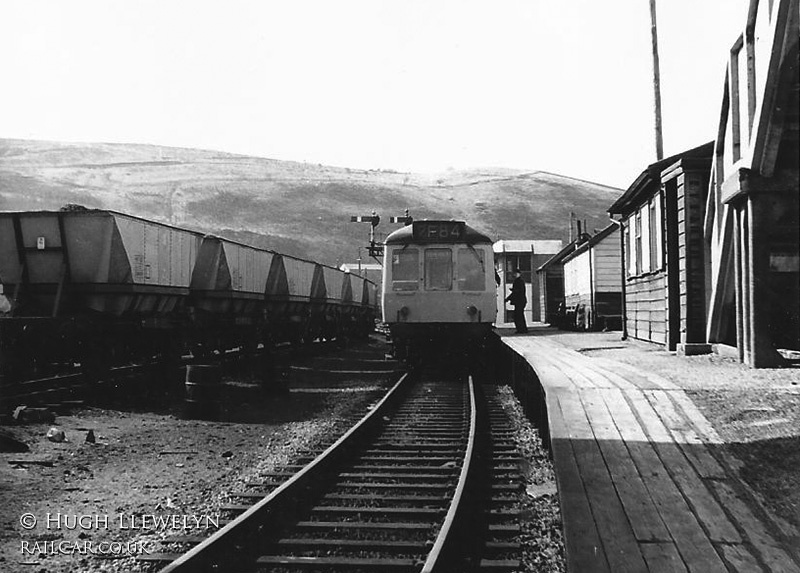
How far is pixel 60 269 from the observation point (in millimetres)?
11555

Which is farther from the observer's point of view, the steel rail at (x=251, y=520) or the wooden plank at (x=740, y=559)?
the steel rail at (x=251, y=520)

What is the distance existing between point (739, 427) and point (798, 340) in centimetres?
652

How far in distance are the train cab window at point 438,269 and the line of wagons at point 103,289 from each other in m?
4.24

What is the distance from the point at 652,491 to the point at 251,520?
242 centimetres

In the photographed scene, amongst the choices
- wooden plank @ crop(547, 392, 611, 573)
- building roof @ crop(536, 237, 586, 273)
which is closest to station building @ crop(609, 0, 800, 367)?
wooden plank @ crop(547, 392, 611, 573)

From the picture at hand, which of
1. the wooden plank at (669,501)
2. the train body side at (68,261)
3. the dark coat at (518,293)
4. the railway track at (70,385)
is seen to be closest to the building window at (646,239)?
the dark coat at (518,293)

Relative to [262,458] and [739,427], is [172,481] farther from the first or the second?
[739,427]

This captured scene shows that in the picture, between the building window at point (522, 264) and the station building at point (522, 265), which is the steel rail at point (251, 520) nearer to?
the station building at point (522, 265)

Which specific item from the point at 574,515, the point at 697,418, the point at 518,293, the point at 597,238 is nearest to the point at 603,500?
the point at 574,515

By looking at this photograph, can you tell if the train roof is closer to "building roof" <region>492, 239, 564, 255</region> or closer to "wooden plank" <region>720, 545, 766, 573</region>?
"wooden plank" <region>720, 545, 766, 573</region>

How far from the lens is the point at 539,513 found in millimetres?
5500

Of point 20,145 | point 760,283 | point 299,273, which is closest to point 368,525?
point 760,283

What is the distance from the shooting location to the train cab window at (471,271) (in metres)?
15.0

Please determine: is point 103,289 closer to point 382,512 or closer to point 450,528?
point 382,512
